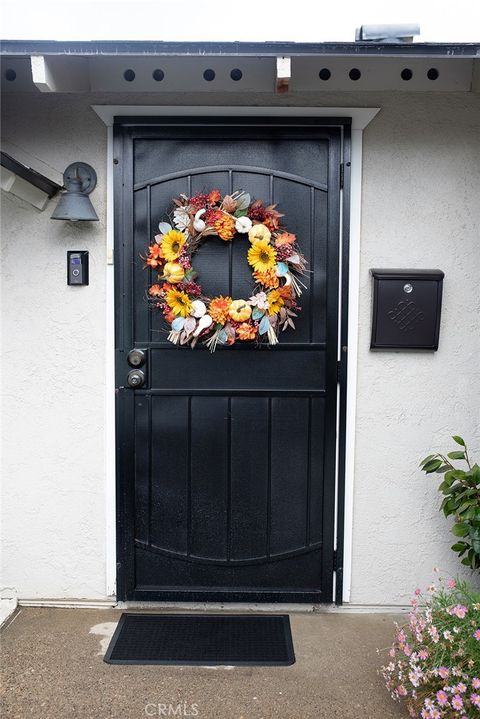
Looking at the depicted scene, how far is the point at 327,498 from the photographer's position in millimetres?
3262

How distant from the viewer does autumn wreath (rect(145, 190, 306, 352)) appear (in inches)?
122

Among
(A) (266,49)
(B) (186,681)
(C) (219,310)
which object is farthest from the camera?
(C) (219,310)

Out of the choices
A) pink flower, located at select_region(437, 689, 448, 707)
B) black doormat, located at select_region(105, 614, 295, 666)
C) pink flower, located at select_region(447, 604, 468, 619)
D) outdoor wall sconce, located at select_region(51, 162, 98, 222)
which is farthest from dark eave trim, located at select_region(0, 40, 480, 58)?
black doormat, located at select_region(105, 614, 295, 666)

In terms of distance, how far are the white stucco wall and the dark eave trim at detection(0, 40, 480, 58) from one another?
1.60 ft

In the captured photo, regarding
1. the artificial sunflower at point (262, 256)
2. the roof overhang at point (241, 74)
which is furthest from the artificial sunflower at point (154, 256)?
the roof overhang at point (241, 74)

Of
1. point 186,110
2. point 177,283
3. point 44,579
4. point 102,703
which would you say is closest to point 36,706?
point 102,703

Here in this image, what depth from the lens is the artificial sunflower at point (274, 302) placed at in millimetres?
3109

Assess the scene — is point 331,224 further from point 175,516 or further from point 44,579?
point 44,579

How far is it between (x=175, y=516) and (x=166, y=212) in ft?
5.00

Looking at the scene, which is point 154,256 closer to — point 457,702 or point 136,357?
point 136,357

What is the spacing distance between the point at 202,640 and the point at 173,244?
1871mm

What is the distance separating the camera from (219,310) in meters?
3.11
